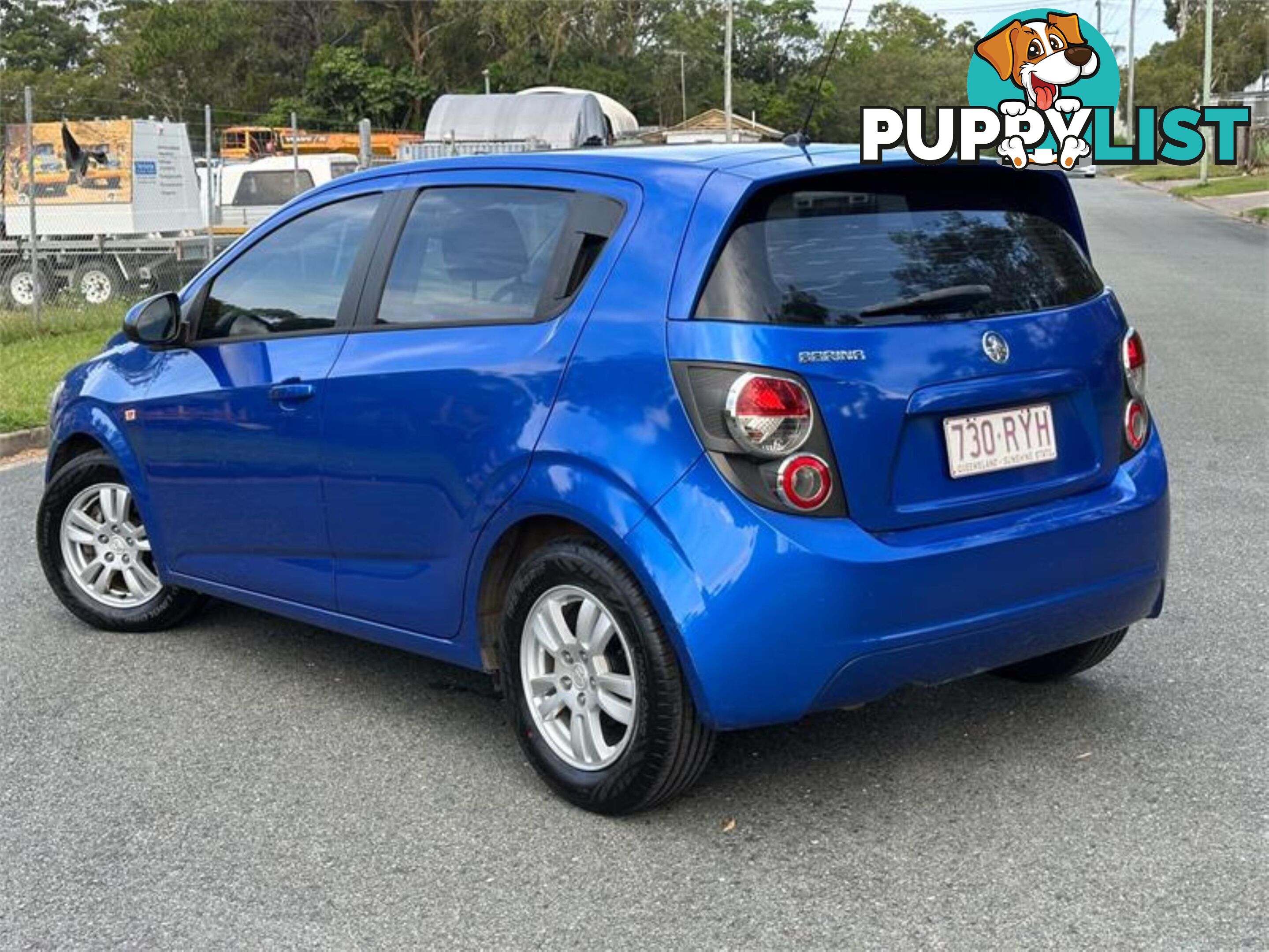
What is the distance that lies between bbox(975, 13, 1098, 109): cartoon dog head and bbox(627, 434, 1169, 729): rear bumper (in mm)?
7719

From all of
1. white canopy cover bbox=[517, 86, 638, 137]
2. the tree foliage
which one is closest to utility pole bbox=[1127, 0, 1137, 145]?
the tree foliage

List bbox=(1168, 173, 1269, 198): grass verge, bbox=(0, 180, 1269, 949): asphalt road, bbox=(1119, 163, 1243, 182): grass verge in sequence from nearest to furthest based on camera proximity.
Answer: bbox=(0, 180, 1269, 949): asphalt road → bbox=(1168, 173, 1269, 198): grass verge → bbox=(1119, 163, 1243, 182): grass verge

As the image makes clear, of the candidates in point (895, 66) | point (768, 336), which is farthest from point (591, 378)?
point (895, 66)

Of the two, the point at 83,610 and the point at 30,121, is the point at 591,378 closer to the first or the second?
the point at 83,610

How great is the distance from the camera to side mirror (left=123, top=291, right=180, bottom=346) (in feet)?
17.1

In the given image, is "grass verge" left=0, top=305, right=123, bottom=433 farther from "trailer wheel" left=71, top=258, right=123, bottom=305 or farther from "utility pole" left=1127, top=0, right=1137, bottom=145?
"utility pole" left=1127, top=0, right=1137, bottom=145

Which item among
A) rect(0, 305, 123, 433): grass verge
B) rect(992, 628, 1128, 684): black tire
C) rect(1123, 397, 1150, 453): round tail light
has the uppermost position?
rect(1123, 397, 1150, 453): round tail light

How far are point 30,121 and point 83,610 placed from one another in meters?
9.56

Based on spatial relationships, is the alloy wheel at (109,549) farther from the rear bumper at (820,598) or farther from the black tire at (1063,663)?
the black tire at (1063,663)

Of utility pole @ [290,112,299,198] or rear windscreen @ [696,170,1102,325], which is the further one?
utility pole @ [290,112,299,198]

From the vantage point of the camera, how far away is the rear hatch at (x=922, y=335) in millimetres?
3664

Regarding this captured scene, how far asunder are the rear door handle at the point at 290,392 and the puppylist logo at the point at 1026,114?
1.77m

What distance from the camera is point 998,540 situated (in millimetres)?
3797

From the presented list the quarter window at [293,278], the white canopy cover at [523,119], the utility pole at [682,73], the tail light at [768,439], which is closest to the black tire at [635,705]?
the tail light at [768,439]
